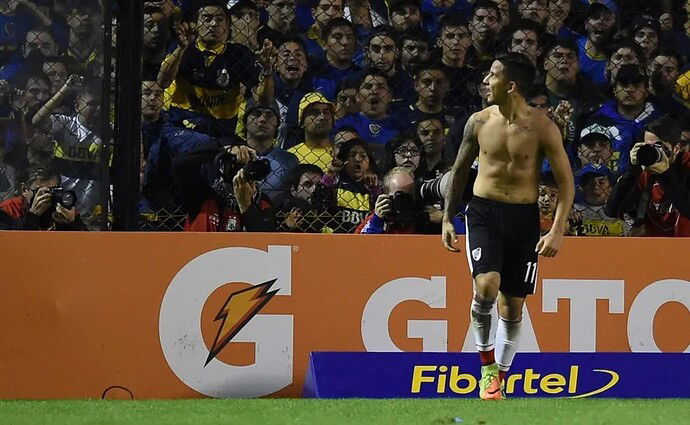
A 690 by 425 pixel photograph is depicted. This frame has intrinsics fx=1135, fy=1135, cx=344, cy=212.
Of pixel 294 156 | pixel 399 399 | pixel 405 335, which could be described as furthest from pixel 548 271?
pixel 294 156

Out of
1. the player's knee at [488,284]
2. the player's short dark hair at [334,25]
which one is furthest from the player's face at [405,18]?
the player's knee at [488,284]

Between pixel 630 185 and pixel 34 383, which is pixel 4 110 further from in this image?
pixel 630 185

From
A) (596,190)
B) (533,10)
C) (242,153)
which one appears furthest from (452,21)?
(242,153)

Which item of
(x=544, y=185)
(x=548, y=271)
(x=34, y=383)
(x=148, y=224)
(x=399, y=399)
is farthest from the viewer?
(x=544, y=185)

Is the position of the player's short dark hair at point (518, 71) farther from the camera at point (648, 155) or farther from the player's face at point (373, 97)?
the player's face at point (373, 97)

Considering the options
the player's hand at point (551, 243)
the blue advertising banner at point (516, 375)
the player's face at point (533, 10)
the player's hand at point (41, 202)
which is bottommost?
the blue advertising banner at point (516, 375)

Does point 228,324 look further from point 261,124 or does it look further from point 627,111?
point 627,111

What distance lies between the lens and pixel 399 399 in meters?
6.52

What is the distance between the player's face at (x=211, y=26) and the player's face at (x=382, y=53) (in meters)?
1.12

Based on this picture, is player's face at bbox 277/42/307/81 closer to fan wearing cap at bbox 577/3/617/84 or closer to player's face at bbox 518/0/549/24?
player's face at bbox 518/0/549/24

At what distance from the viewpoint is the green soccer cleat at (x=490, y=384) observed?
637 centimetres

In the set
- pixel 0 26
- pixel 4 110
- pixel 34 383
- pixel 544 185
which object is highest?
pixel 0 26

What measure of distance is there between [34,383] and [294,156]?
252 centimetres

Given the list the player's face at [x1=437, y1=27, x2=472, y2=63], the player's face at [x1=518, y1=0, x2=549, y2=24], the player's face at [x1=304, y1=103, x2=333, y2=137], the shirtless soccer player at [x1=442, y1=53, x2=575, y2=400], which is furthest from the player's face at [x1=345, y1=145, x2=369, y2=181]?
the player's face at [x1=518, y1=0, x2=549, y2=24]
